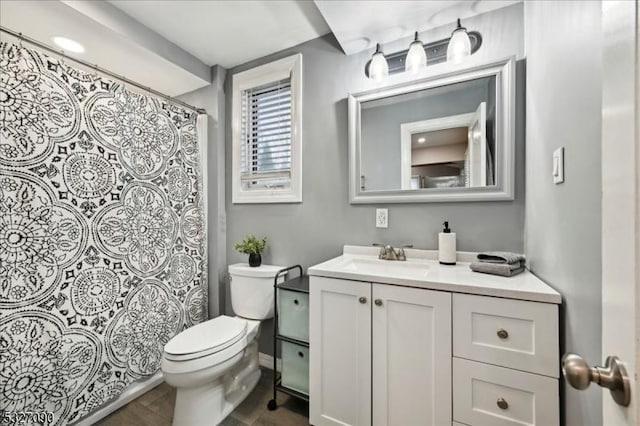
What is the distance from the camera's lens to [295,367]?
60.2 inches

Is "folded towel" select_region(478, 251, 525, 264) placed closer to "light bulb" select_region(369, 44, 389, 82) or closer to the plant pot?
"light bulb" select_region(369, 44, 389, 82)

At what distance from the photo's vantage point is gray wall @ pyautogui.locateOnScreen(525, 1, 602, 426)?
64 cm

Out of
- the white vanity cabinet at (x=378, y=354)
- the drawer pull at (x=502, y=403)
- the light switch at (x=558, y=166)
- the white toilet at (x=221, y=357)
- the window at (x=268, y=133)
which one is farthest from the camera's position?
the window at (x=268, y=133)

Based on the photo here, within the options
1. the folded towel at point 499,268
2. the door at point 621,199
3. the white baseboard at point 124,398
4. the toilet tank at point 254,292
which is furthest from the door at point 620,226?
the white baseboard at point 124,398

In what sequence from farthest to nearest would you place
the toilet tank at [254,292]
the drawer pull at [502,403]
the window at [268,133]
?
the window at [268,133] < the toilet tank at [254,292] < the drawer pull at [502,403]

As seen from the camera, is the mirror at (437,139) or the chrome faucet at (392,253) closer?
the mirror at (437,139)

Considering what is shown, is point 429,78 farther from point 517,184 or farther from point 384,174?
point 517,184

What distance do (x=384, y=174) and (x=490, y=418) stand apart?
1196mm

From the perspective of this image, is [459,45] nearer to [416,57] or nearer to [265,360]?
[416,57]

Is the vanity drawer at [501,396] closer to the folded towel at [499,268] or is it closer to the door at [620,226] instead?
the folded towel at [499,268]

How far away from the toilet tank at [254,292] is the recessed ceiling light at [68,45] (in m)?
1.74

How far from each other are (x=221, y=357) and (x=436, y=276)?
1.15 metres

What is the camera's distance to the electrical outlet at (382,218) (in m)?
1.62

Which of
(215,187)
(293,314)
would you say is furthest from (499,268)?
(215,187)
